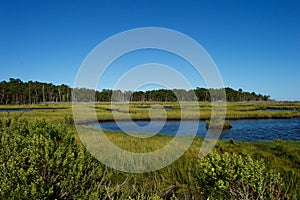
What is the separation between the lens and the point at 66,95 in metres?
141

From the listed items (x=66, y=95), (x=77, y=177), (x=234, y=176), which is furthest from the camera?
(x=66, y=95)

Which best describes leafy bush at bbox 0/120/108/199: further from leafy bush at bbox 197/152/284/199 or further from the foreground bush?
leafy bush at bbox 197/152/284/199

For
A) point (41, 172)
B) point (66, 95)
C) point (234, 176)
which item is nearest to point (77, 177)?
point (41, 172)

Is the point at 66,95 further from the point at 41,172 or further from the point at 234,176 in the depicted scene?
the point at 234,176

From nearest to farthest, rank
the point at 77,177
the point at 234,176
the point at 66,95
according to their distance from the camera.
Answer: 1. the point at 234,176
2. the point at 77,177
3. the point at 66,95

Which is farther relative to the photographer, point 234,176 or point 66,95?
point 66,95

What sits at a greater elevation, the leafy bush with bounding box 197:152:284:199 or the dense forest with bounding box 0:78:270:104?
the dense forest with bounding box 0:78:270:104

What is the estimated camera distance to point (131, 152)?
43.7 feet

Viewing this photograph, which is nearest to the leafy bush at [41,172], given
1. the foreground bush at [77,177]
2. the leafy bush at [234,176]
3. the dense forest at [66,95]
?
the foreground bush at [77,177]

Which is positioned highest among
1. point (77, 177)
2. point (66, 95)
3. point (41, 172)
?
point (66, 95)

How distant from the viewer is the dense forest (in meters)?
116

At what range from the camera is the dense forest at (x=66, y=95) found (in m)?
116

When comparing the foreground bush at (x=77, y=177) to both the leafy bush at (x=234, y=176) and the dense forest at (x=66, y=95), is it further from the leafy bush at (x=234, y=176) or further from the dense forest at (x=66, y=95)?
the dense forest at (x=66, y=95)

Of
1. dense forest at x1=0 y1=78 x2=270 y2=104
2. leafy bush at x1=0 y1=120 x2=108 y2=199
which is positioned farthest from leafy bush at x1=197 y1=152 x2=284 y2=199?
dense forest at x1=0 y1=78 x2=270 y2=104
